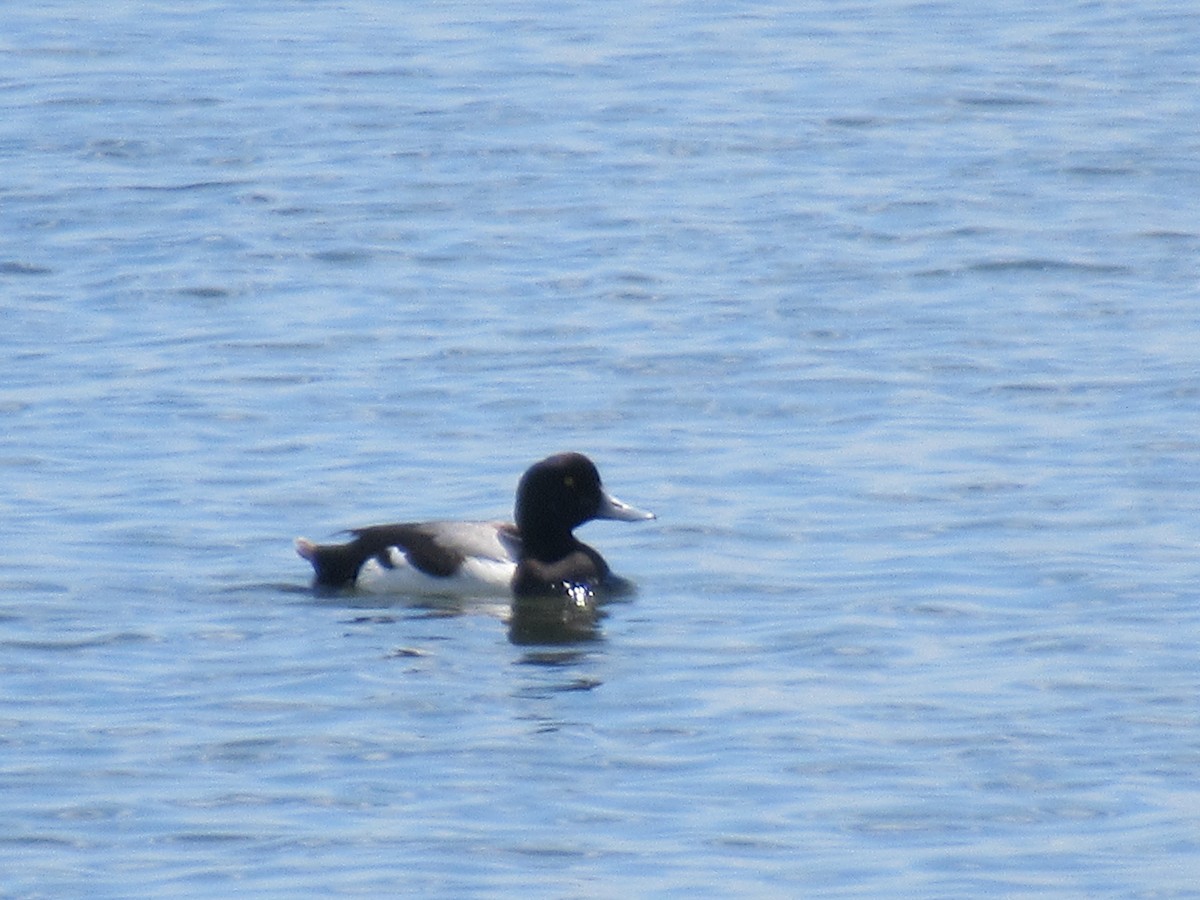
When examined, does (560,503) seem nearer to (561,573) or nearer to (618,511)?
(618,511)

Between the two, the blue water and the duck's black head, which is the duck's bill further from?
the blue water

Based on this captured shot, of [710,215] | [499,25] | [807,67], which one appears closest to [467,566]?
[710,215]

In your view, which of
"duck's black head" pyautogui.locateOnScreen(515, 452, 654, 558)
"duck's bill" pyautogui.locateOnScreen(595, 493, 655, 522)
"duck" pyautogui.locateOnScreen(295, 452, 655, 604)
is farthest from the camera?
"duck's black head" pyautogui.locateOnScreen(515, 452, 654, 558)

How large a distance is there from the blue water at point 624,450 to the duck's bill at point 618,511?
0.82 feet

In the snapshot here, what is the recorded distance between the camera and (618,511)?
14031 millimetres

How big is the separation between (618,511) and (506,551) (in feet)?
1.79

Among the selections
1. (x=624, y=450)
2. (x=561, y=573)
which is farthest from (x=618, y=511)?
(x=624, y=450)

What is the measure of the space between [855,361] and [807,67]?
1099cm

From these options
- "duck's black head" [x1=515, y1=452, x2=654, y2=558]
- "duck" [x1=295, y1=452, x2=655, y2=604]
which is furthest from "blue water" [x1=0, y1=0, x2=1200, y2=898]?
"duck's black head" [x1=515, y1=452, x2=654, y2=558]

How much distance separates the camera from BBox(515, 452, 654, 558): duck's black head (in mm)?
14047

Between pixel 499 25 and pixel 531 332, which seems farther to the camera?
pixel 499 25

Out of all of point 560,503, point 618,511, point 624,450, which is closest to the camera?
point 618,511

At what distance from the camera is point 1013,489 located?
48.1 ft

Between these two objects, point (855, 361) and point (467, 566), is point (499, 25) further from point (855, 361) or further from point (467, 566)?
point (467, 566)
